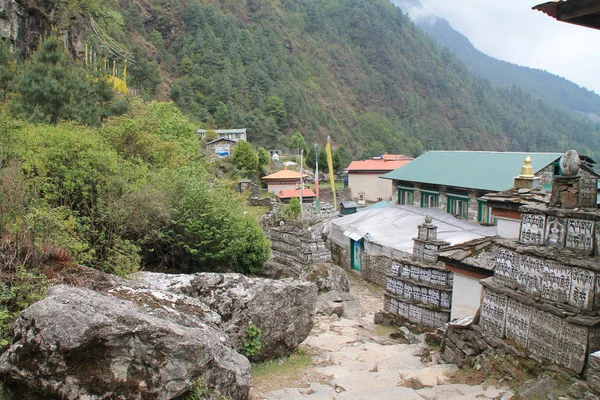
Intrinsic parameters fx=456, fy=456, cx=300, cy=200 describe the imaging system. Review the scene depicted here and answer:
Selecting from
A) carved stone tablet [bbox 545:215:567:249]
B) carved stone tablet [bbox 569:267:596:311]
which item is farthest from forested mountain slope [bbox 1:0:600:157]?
carved stone tablet [bbox 569:267:596:311]

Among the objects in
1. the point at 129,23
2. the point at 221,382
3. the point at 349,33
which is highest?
the point at 349,33

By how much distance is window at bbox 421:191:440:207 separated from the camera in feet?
82.6

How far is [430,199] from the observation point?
2583 centimetres

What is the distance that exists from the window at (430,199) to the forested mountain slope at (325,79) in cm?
2780

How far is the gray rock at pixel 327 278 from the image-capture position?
15.7 metres

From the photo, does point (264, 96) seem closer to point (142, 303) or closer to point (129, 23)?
point (129, 23)

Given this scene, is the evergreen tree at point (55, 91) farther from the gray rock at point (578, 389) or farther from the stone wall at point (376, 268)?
the gray rock at point (578, 389)

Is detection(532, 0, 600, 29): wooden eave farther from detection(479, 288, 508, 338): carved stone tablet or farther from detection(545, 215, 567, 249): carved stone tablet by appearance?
detection(479, 288, 508, 338): carved stone tablet

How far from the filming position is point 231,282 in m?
7.59

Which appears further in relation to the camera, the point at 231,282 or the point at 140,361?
the point at 231,282

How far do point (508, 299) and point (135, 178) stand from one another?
9195mm

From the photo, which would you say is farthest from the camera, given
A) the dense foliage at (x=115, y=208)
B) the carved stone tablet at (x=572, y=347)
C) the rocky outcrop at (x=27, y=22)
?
the rocky outcrop at (x=27, y=22)

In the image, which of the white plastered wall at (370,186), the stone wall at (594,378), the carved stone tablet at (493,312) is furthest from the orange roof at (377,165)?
the stone wall at (594,378)

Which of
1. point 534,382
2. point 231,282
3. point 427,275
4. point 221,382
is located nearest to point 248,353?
point 231,282
